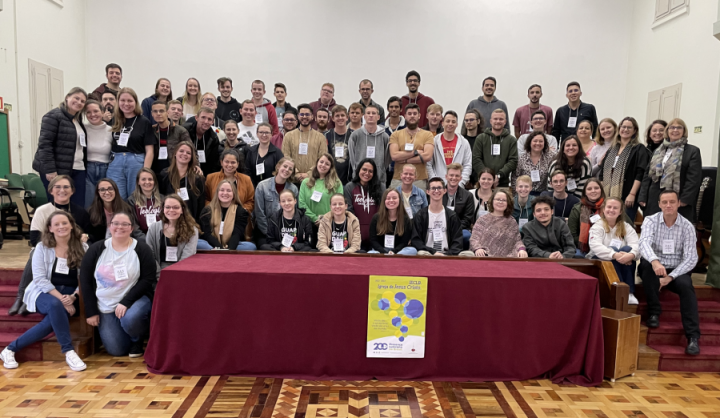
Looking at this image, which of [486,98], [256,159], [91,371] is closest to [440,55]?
[486,98]

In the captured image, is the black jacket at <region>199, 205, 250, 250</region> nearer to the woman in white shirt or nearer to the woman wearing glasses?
the woman in white shirt

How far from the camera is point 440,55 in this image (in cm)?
855

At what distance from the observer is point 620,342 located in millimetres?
2900

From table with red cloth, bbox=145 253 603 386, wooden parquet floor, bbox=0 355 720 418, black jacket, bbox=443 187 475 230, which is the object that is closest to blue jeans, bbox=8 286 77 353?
wooden parquet floor, bbox=0 355 720 418

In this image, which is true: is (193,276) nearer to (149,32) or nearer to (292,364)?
(292,364)

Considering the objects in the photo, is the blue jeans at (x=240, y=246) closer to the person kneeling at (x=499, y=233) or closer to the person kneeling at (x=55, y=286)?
the person kneeling at (x=55, y=286)

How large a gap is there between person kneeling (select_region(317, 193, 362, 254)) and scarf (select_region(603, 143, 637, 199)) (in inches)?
103

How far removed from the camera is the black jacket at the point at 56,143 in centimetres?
393

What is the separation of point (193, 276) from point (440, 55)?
7069 mm

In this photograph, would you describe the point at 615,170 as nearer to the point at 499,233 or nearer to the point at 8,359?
the point at 499,233

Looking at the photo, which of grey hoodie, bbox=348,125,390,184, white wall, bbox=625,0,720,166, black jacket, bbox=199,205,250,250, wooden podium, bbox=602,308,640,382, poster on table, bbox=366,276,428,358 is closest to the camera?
poster on table, bbox=366,276,428,358

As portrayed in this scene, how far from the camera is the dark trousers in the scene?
3.32 metres

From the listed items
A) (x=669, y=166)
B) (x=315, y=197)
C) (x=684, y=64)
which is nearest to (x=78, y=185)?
(x=315, y=197)

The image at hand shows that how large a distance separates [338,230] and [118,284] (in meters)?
1.72
